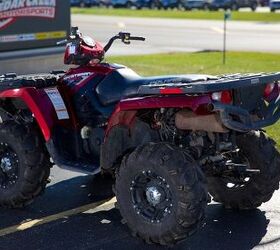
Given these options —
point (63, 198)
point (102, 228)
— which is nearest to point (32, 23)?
point (63, 198)

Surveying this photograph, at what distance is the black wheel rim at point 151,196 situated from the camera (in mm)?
4527

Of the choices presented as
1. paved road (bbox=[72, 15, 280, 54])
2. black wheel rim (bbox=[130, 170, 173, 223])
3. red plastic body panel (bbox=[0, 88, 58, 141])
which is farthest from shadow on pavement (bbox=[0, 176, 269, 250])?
paved road (bbox=[72, 15, 280, 54])

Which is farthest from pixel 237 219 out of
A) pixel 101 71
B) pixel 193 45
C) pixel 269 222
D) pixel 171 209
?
pixel 193 45

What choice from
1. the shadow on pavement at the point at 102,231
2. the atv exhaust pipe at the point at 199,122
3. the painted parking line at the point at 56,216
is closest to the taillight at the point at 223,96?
the atv exhaust pipe at the point at 199,122

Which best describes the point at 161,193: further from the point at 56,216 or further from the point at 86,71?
the point at 86,71

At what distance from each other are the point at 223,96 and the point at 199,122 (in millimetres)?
248

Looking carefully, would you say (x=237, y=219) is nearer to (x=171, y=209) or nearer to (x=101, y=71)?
(x=171, y=209)

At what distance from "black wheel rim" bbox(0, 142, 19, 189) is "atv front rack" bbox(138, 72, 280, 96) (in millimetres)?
1492

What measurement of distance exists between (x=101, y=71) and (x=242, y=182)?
1503 millimetres

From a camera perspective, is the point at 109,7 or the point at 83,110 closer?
the point at 83,110

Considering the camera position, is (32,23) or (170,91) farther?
(32,23)

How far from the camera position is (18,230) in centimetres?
497

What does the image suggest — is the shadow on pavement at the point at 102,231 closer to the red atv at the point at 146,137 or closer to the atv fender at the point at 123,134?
the red atv at the point at 146,137

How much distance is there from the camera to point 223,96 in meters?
4.40
